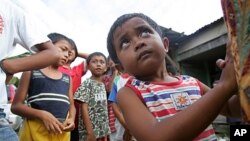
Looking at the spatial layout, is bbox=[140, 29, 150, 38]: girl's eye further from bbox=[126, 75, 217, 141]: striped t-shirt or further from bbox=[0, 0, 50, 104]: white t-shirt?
bbox=[0, 0, 50, 104]: white t-shirt

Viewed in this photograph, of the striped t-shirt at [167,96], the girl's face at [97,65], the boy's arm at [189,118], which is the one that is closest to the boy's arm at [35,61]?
the striped t-shirt at [167,96]

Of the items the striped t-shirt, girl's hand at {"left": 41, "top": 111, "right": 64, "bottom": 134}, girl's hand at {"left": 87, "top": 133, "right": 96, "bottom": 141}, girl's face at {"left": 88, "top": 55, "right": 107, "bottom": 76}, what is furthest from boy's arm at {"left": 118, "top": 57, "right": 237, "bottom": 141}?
girl's face at {"left": 88, "top": 55, "right": 107, "bottom": 76}

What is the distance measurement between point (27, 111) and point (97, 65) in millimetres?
1779

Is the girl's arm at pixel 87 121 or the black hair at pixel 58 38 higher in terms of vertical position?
the black hair at pixel 58 38

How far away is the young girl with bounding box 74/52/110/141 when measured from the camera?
3242mm

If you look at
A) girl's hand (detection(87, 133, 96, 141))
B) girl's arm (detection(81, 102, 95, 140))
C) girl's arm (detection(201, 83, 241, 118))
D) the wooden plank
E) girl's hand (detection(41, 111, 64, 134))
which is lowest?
girl's hand (detection(87, 133, 96, 141))

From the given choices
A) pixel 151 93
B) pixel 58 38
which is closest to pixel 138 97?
→ pixel 151 93

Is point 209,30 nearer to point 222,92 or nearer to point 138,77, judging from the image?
point 138,77

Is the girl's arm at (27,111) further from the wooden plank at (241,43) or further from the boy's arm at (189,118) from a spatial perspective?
the wooden plank at (241,43)

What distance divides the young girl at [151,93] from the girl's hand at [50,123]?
2.77 ft

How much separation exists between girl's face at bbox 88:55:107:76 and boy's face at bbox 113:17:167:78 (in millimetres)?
2436

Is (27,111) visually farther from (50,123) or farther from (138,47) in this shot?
(138,47)

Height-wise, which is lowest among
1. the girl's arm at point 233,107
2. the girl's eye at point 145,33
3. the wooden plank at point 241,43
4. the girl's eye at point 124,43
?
the girl's arm at point 233,107

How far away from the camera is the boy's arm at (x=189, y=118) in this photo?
2.26 ft
